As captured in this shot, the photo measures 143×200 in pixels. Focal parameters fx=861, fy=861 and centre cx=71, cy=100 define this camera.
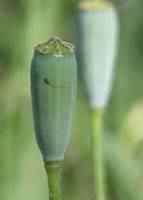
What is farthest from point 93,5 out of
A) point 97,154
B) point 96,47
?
point 97,154

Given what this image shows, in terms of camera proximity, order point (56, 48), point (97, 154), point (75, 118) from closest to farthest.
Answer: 1. point (56, 48)
2. point (97, 154)
3. point (75, 118)

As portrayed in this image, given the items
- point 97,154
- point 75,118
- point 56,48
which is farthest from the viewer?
point 75,118

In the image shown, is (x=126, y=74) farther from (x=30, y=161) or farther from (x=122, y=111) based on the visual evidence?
(x=30, y=161)

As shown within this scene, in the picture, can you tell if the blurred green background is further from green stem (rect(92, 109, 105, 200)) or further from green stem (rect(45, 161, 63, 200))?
green stem (rect(45, 161, 63, 200))

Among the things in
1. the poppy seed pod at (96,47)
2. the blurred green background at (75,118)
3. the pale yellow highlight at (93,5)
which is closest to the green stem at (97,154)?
the poppy seed pod at (96,47)

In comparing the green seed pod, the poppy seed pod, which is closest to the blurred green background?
the poppy seed pod

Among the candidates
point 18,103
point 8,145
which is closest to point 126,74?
point 18,103

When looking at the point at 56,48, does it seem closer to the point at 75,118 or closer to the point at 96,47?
the point at 96,47

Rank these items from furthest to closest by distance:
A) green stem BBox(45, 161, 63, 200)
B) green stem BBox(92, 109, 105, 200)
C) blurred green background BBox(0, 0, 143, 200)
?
blurred green background BBox(0, 0, 143, 200) < green stem BBox(92, 109, 105, 200) < green stem BBox(45, 161, 63, 200)
